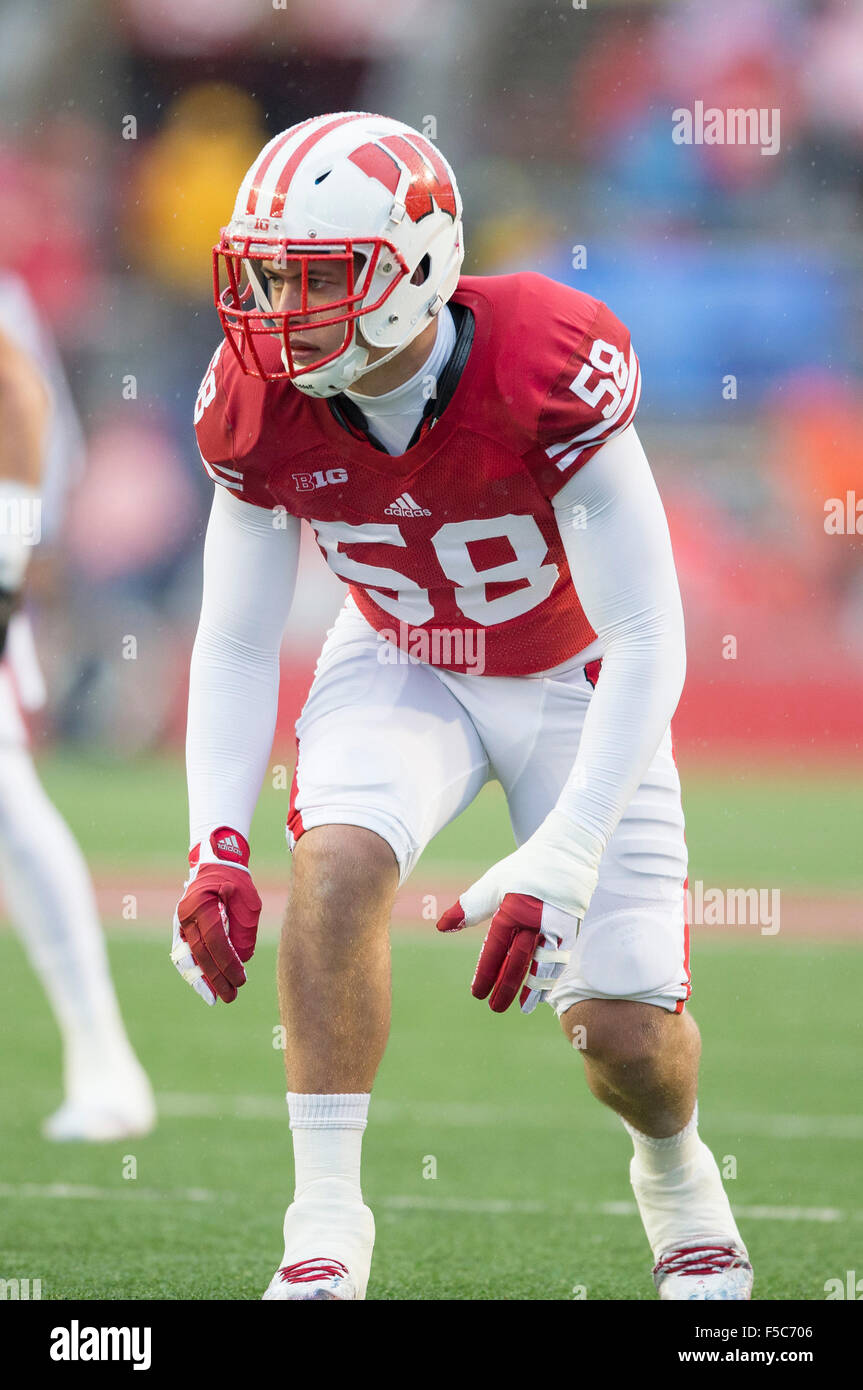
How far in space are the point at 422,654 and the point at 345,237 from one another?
26.8 inches

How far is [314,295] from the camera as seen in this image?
2453 mm

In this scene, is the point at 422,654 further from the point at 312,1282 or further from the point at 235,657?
the point at 312,1282

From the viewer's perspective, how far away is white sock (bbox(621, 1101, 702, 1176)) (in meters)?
2.85

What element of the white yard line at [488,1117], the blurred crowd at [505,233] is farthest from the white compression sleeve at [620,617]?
the blurred crowd at [505,233]

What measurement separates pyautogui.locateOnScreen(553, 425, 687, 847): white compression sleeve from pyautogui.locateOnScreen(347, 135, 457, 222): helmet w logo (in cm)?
41

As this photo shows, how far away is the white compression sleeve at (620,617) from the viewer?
8.15 feet

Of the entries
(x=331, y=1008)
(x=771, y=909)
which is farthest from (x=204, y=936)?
(x=771, y=909)

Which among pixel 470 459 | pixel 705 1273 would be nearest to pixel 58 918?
pixel 705 1273

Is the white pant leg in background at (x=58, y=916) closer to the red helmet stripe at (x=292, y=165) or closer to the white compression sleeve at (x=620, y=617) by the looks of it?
the white compression sleeve at (x=620, y=617)

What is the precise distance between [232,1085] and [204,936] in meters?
2.41

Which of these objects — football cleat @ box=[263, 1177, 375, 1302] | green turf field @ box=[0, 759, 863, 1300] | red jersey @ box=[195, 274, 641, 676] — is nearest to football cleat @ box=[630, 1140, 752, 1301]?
green turf field @ box=[0, 759, 863, 1300]

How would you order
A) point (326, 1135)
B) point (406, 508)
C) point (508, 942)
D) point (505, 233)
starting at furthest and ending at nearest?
point (505, 233) → point (406, 508) → point (326, 1135) → point (508, 942)

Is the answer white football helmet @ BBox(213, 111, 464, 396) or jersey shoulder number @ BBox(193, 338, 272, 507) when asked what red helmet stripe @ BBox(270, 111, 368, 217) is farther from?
jersey shoulder number @ BBox(193, 338, 272, 507)

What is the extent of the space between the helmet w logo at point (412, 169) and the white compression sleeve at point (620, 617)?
0.41 m
